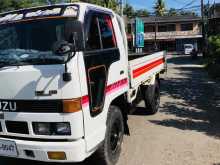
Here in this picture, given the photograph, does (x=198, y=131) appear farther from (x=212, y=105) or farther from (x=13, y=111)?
(x=13, y=111)

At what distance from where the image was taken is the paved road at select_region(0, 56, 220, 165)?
570 centimetres

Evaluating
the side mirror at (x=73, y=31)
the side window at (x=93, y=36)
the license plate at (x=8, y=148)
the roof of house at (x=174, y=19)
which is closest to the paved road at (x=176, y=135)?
the license plate at (x=8, y=148)

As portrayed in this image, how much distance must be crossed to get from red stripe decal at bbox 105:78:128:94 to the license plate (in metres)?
1.45

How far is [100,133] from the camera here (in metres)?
4.55

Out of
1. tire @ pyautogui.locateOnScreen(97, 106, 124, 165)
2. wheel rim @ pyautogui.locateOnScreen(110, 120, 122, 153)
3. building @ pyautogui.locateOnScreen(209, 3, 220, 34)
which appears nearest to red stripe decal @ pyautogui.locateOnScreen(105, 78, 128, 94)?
tire @ pyautogui.locateOnScreen(97, 106, 124, 165)

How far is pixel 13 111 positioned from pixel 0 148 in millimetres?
552

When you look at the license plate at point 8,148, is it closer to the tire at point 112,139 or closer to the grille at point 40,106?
the grille at point 40,106

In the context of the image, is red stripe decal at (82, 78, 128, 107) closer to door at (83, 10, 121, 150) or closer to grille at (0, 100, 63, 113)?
door at (83, 10, 121, 150)

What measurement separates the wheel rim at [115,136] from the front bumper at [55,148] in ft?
3.60

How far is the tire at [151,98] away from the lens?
26.9 feet

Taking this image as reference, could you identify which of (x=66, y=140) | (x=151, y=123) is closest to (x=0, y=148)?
(x=66, y=140)

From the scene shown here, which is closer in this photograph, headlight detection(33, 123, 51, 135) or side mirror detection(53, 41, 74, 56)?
side mirror detection(53, 41, 74, 56)

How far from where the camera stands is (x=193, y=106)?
9.89 metres

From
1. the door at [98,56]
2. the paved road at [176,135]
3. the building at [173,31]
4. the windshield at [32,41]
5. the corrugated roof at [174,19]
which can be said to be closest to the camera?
the windshield at [32,41]
